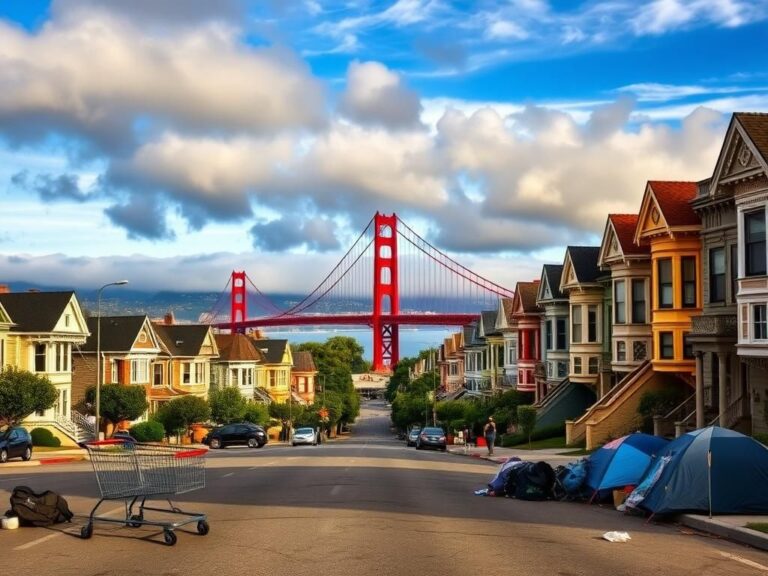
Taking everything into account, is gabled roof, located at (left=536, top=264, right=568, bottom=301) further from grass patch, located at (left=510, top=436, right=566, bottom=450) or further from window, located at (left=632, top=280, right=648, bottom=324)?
window, located at (left=632, top=280, right=648, bottom=324)

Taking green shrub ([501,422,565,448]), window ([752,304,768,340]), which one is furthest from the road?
green shrub ([501,422,565,448])

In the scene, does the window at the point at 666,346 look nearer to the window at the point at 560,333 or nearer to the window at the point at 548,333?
the window at the point at 560,333

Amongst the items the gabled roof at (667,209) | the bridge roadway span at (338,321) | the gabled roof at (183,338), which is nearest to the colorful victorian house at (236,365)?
the gabled roof at (183,338)

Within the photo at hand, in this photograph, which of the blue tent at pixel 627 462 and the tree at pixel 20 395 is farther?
the tree at pixel 20 395

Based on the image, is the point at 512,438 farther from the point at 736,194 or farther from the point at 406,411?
the point at 406,411

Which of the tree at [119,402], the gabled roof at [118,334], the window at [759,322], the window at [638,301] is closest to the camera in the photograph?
the window at [759,322]

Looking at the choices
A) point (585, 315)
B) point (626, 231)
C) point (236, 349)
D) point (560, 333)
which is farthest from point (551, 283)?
point (236, 349)

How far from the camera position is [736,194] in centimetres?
2886

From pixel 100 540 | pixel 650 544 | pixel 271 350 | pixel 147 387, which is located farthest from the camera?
pixel 271 350

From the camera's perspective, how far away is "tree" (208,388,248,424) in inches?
2731

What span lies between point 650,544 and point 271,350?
86312 millimetres

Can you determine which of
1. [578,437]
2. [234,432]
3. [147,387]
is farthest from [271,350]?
[578,437]

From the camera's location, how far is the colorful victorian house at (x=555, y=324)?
53.8 m

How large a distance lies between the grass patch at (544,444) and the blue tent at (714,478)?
26.3 metres
